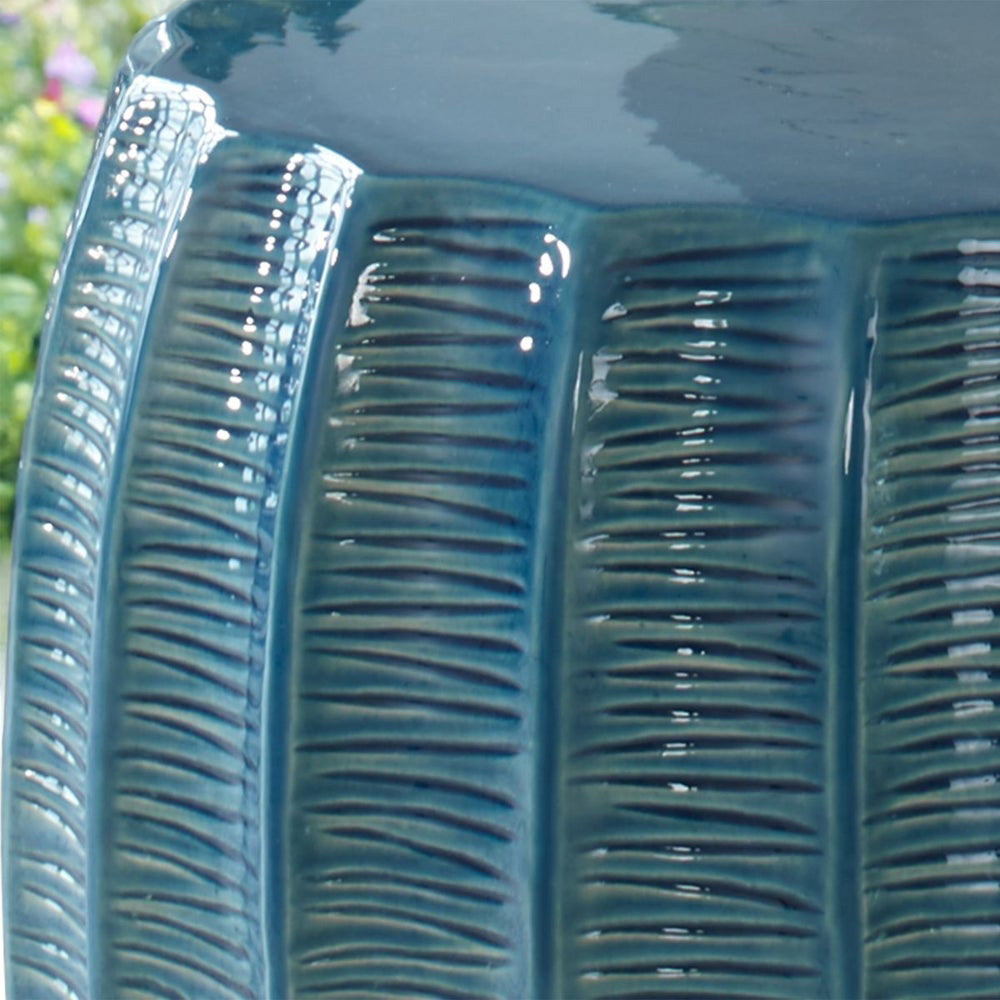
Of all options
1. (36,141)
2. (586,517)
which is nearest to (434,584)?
(586,517)

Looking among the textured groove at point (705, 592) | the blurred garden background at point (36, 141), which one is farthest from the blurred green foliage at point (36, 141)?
the textured groove at point (705, 592)

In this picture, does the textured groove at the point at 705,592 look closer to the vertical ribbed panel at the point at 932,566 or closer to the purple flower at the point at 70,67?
the vertical ribbed panel at the point at 932,566

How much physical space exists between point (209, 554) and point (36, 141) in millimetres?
1082

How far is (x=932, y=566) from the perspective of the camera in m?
0.27

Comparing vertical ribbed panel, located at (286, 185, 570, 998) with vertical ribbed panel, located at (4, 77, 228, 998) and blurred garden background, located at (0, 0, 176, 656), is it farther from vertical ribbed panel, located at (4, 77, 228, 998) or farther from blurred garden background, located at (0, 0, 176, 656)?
blurred garden background, located at (0, 0, 176, 656)

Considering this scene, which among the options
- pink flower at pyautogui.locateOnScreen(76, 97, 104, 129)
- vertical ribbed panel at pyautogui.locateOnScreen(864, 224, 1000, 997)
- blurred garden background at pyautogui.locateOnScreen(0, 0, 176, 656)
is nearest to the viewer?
vertical ribbed panel at pyautogui.locateOnScreen(864, 224, 1000, 997)

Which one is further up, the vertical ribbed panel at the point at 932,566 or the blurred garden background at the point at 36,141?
the blurred garden background at the point at 36,141

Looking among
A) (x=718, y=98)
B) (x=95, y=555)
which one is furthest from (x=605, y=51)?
(x=95, y=555)

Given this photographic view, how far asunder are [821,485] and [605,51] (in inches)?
3.6

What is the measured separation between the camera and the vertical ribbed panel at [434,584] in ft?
0.91

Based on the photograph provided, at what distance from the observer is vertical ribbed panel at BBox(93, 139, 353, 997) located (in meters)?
0.29

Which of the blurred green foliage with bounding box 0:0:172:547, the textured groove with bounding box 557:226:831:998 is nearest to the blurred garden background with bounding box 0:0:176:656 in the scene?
the blurred green foliage with bounding box 0:0:172:547

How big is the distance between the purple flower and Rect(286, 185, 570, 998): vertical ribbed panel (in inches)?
45.2

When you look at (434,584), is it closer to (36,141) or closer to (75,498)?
(75,498)
